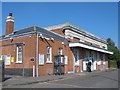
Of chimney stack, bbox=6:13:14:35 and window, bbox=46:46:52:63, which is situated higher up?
chimney stack, bbox=6:13:14:35

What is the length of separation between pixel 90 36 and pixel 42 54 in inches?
553

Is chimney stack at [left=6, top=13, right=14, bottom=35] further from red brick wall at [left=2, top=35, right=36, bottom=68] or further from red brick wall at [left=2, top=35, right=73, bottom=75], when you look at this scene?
red brick wall at [left=2, top=35, right=36, bottom=68]

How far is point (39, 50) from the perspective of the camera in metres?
17.1

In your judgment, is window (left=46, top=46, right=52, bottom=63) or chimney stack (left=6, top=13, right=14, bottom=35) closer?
window (left=46, top=46, right=52, bottom=63)

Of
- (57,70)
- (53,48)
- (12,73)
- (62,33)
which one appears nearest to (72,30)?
(62,33)

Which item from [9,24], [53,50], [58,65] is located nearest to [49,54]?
[53,50]

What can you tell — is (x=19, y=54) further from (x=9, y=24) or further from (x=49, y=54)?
(x=9, y=24)

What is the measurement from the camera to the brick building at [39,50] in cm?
1686

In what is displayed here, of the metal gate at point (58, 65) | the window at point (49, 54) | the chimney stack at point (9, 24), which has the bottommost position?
the metal gate at point (58, 65)

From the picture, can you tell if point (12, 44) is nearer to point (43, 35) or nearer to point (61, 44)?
point (43, 35)

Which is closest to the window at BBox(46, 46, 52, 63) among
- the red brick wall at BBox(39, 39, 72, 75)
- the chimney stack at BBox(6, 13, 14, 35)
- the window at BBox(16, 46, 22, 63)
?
the red brick wall at BBox(39, 39, 72, 75)

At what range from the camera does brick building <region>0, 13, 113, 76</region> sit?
16859mm

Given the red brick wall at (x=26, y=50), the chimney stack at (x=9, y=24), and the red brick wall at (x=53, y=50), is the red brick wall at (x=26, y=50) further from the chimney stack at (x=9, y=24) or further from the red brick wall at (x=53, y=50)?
the chimney stack at (x=9, y=24)

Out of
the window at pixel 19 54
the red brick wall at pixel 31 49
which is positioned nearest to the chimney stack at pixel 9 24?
the red brick wall at pixel 31 49
